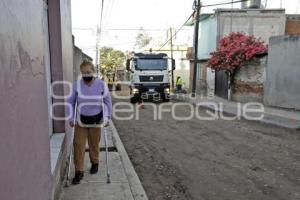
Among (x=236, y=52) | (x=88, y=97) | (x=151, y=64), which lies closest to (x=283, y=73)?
(x=236, y=52)

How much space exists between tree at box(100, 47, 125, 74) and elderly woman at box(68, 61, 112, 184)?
69.6m

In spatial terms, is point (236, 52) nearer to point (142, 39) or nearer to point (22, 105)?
point (22, 105)

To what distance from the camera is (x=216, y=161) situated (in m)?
8.20

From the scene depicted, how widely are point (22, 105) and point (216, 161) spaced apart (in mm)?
6114

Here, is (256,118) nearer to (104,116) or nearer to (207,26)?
(104,116)

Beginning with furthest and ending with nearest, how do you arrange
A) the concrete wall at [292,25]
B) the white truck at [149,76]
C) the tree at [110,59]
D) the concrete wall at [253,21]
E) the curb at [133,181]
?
the tree at [110,59]
the concrete wall at [292,25]
the concrete wall at [253,21]
the white truck at [149,76]
the curb at [133,181]

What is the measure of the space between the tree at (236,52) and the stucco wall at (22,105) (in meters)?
19.3

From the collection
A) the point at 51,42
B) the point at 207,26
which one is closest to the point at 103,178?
the point at 51,42

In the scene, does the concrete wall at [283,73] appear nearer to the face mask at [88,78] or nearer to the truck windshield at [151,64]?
the truck windshield at [151,64]

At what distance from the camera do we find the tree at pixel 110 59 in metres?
78.9

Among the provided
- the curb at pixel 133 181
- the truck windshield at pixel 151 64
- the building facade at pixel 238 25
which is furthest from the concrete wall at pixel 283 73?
Result: the curb at pixel 133 181

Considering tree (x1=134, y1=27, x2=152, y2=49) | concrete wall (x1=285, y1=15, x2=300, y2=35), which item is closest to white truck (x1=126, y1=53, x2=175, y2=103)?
concrete wall (x1=285, y1=15, x2=300, y2=35)

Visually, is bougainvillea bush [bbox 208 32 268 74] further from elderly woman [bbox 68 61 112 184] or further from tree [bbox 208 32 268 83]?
elderly woman [bbox 68 61 112 184]

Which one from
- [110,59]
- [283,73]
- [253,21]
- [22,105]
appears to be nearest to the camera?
[22,105]
